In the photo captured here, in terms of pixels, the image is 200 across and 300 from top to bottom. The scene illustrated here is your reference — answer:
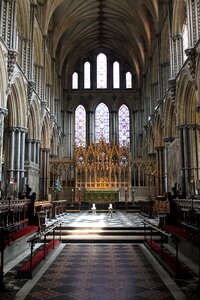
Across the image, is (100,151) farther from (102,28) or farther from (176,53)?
(102,28)

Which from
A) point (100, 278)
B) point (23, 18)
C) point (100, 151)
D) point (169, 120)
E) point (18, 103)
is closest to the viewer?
point (100, 278)

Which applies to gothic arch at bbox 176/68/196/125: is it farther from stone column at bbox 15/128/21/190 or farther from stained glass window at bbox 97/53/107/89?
stained glass window at bbox 97/53/107/89

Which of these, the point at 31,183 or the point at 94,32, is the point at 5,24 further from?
the point at 94,32

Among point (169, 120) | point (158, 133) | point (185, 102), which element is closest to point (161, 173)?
point (158, 133)

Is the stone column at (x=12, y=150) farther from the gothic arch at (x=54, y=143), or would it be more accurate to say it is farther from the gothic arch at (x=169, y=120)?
the gothic arch at (x=54, y=143)

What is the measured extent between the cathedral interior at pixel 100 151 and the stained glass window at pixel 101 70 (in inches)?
5.0

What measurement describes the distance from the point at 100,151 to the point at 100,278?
1983 cm

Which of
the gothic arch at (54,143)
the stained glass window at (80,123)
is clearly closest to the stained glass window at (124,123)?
the stained glass window at (80,123)

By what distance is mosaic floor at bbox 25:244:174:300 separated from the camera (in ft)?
18.7

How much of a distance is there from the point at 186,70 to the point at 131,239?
1050 cm

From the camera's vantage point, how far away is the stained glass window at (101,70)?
134 ft

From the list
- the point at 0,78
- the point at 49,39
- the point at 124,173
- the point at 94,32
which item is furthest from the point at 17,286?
the point at 94,32

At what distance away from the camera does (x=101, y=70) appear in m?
41.0

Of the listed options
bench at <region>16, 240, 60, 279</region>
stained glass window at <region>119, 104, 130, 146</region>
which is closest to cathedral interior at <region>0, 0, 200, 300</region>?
bench at <region>16, 240, 60, 279</region>
